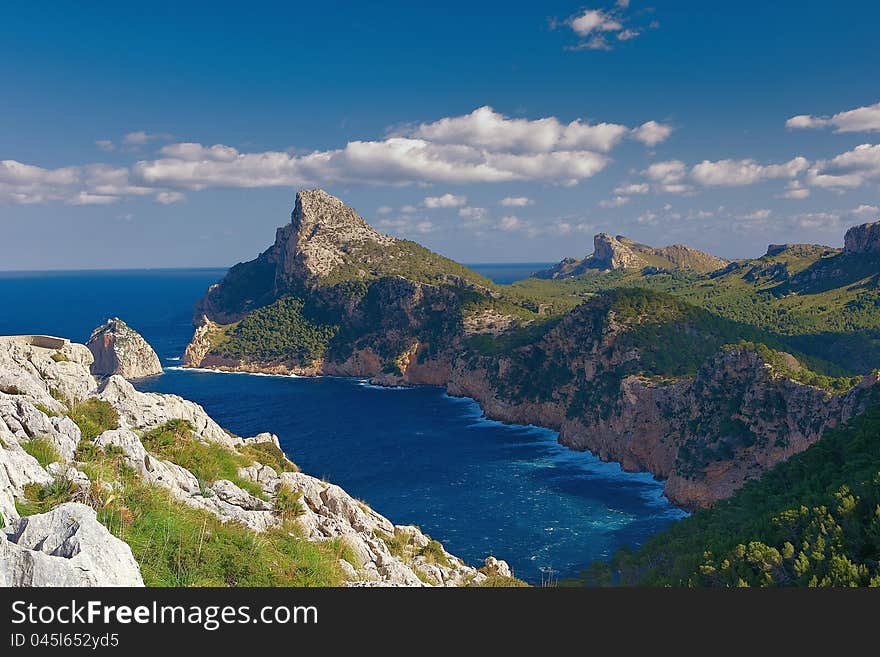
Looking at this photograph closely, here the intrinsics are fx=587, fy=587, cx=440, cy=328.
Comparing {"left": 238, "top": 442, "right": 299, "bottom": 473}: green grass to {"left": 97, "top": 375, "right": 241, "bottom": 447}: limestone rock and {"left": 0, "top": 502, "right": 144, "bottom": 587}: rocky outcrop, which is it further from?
{"left": 0, "top": 502, "right": 144, "bottom": 587}: rocky outcrop

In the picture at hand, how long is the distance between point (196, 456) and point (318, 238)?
16352 cm

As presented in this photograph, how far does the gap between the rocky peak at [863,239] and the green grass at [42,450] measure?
176864 mm

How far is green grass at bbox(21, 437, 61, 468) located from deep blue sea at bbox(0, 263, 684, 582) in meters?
37.9

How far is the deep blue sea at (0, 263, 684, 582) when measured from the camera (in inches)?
2174

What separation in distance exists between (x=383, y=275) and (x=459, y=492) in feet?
362

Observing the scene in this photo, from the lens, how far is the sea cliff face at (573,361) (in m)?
61.5

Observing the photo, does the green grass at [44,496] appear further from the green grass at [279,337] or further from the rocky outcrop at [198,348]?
the rocky outcrop at [198,348]

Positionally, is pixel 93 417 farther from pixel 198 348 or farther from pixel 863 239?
pixel 863 239

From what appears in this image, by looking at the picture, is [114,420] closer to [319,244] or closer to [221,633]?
[221,633]

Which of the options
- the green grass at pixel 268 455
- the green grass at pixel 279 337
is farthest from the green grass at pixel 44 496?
the green grass at pixel 279 337

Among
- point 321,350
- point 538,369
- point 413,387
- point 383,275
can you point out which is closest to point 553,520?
point 538,369

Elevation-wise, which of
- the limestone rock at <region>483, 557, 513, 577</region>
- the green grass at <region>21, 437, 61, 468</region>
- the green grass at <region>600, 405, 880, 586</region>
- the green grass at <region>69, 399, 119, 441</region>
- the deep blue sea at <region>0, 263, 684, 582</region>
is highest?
the green grass at <region>21, 437, 61, 468</region>

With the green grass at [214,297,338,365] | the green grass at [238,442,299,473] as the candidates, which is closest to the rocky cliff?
the green grass at [238,442,299,473]

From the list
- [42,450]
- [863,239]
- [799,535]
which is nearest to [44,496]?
[42,450]
